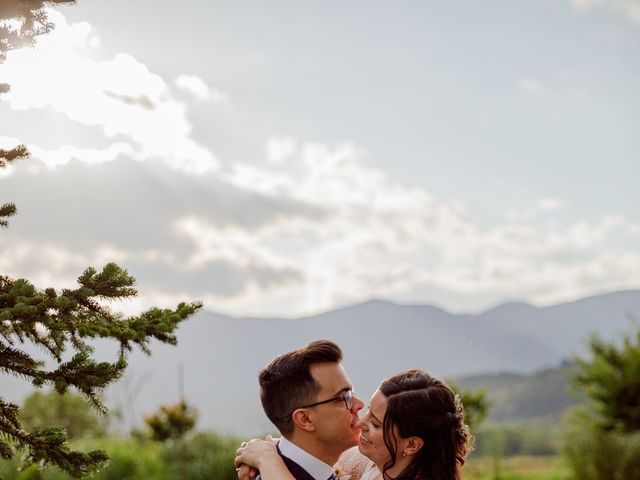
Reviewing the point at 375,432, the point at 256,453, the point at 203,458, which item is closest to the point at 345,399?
the point at 375,432

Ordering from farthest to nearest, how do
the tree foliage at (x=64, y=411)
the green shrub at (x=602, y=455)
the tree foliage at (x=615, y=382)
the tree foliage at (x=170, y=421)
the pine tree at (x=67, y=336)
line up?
the tree foliage at (x=64, y=411)
the tree foliage at (x=615, y=382)
the green shrub at (x=602, y=455)
the tree foliage at (x=170, y=421)
the pine tree at (x=67, y=336)

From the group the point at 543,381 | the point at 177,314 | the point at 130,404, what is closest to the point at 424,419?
the point at 177,314

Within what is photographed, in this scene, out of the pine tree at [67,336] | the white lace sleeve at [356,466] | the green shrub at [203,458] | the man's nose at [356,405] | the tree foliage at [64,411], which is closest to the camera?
the pine tree at [67,336]

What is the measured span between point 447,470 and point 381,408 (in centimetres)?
51

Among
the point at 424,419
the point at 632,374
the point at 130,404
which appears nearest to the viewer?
the point at 424,419

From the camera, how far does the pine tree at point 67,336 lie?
405cm

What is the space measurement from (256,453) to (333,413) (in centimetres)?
52

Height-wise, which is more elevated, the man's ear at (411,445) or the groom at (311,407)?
the groom at (311,407)

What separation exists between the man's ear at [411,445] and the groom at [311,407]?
1.00 ft

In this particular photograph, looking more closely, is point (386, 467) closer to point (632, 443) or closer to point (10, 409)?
point (10, 409)

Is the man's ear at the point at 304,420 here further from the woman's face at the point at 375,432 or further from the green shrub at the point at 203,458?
the green shrub at the point at 203,458

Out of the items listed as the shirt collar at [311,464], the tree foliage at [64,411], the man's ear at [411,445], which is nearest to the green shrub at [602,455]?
the man's ear at [411,445]

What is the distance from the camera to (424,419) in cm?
429

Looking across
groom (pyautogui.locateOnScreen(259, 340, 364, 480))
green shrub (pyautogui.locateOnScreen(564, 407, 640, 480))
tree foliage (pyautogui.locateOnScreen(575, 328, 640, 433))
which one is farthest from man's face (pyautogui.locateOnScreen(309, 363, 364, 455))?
tree foliage (pyautogui.locateOnScreen(575, 328, 640, 433))
